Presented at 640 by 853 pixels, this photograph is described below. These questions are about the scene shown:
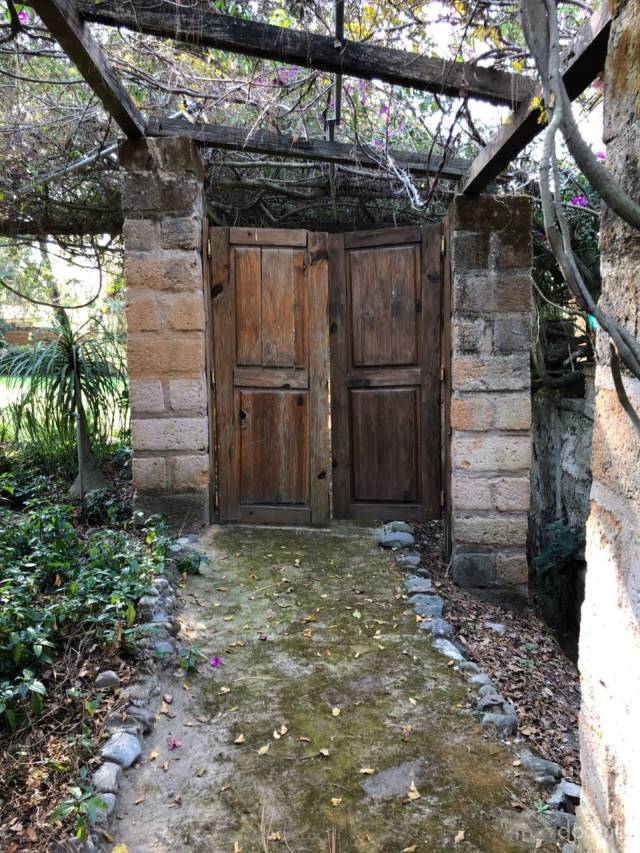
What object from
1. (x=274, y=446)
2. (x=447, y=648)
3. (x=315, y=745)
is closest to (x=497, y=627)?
(x=447, y=648)

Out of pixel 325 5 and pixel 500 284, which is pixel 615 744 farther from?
pixel 325 5

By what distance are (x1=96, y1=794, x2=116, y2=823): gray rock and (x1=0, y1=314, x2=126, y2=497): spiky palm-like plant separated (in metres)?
3.16

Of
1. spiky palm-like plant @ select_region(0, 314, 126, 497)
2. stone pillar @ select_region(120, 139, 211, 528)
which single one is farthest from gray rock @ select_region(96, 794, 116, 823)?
spiky palm-like plant @ select_region(0, 314, 126, 497)

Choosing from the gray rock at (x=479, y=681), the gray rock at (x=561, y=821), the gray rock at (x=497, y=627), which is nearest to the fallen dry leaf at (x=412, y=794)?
the gray rock at (x=561, y=821)

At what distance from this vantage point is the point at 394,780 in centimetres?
190

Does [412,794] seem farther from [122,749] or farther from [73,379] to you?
[73,379]

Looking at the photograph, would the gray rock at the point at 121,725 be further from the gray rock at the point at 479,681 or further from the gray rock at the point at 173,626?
the gray rock at the point at 479,681

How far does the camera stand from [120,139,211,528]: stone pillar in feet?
12.7

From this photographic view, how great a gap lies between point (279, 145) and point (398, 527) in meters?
2.56

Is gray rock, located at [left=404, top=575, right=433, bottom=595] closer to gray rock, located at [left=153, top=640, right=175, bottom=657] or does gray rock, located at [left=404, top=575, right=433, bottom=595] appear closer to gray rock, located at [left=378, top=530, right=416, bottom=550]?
gray rock, located at [left=378, top=530, right=416, bottom=550]

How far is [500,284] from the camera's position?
3.71m

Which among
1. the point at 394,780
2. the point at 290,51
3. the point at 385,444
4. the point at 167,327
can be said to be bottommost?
the point at 394,780

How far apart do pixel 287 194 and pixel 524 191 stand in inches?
72.7

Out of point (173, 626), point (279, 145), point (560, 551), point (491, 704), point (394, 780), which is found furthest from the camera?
point (560, 551)
